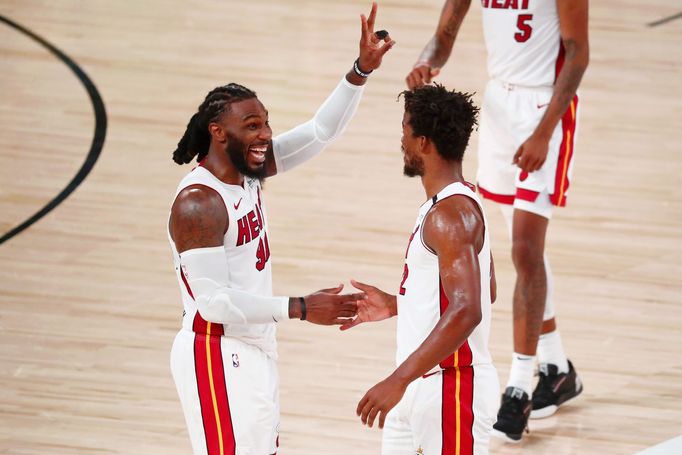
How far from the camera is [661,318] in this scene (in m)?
6.78

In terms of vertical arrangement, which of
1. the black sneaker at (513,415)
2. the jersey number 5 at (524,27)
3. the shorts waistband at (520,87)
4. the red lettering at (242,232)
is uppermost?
the jersey number 5 at (524,27)

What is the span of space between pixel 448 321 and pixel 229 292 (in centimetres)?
80

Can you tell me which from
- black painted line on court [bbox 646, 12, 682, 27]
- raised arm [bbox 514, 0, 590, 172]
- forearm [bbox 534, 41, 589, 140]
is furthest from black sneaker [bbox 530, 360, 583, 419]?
black painted line on court [bbox 646, 12, 682, 27]

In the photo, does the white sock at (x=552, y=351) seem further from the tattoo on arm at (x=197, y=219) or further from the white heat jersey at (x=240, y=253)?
the tattoo on arm at (x=197, y=219)

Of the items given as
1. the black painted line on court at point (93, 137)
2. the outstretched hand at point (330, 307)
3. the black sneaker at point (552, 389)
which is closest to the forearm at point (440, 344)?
the outstretched hand at point (330, 307)

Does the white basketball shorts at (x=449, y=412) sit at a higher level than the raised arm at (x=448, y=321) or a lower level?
lower

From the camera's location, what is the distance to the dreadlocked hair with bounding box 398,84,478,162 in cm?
405

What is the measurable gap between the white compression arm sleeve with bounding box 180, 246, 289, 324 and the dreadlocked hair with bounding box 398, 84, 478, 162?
30.0 inches

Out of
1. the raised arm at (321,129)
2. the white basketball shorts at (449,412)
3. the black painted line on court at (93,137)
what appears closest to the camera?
the white basketball shorts at (449,412)

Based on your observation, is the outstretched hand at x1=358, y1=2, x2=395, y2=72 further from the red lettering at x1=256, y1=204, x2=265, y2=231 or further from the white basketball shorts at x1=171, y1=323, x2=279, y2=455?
the white basketball shorts at x1=171, y1=323, x2=279, y2=455

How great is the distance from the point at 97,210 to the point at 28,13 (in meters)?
4.73

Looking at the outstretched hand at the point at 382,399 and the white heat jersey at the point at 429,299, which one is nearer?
the outstretched hand at the point at 382,399

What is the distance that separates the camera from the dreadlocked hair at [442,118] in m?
4.05

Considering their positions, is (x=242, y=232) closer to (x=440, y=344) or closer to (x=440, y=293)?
(x=440, y=293)
